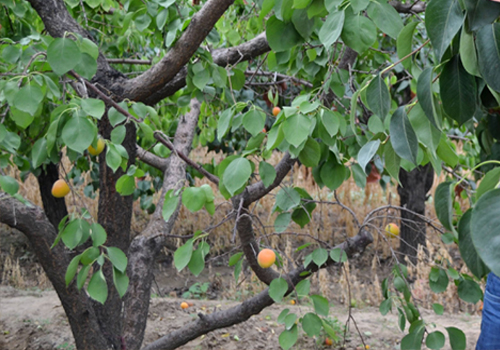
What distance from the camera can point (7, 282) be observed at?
17.4ft

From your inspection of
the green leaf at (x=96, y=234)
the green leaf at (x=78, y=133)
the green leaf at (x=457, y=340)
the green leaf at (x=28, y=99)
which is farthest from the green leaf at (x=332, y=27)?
the green leaf at (x=457, y=340)

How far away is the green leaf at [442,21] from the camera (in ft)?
1.79

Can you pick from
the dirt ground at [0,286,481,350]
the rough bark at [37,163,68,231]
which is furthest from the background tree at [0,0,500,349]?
the rough bark at [37,163,68,231]

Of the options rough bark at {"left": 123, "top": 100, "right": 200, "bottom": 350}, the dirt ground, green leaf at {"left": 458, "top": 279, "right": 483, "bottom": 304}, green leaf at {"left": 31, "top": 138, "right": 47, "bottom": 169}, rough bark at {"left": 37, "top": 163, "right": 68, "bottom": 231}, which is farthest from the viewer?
rough bark at {"left": 37, "top": 163, "right": 68, "bottom": 231}

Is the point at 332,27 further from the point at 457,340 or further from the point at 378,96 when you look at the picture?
the point at 457,340

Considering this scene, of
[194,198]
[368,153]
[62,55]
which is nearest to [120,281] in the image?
[194,198]

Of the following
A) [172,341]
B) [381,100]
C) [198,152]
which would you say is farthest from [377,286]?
[198,152]

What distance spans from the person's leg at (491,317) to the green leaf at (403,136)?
3.57 feet

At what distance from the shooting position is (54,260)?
1.75 m

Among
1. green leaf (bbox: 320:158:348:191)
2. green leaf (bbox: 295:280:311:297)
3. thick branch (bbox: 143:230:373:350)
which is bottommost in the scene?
thick branch (bbox: 143:230:373:350)

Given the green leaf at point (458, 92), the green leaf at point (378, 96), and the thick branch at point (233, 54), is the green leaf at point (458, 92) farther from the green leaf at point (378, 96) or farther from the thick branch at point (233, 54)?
the thick branch at point (233, 54)

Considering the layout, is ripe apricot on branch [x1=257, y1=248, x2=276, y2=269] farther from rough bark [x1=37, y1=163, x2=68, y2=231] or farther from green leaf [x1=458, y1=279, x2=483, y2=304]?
rough bark [x1=37, y1=163, x2=68, y2=231]

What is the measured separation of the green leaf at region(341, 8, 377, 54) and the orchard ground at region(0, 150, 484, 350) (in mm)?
526

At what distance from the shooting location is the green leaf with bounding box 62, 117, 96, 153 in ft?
3.37
